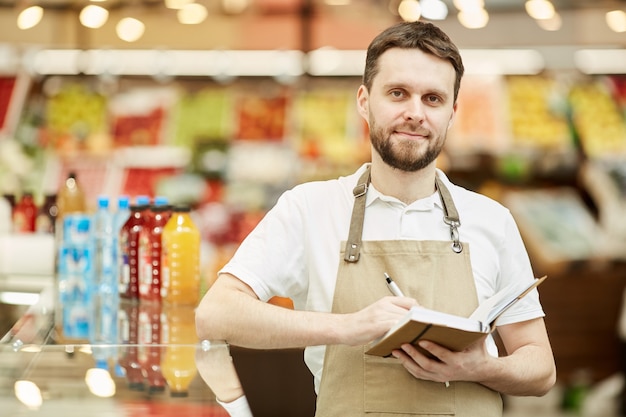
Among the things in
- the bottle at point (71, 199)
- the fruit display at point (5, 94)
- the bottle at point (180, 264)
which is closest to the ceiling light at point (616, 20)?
the fruit display at point (5, 94)

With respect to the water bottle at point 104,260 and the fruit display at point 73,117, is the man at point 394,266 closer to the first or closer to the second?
the water bottle at point 104,260

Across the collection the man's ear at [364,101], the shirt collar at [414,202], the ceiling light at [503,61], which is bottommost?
the shirt collar at [414,202]

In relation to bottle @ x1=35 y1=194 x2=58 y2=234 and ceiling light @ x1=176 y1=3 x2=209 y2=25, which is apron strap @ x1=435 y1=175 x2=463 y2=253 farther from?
ceiling light @ x1=176 y1=3 x2=209 y2=25

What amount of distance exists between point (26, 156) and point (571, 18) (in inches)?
153

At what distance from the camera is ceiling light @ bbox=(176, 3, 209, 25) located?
6789 millimetres

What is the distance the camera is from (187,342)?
244cm

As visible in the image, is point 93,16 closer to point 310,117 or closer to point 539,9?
point 310,117

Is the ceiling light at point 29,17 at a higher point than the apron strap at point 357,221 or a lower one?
higher

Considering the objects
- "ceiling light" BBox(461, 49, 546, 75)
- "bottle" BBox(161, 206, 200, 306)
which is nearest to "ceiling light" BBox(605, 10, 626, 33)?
"ceiling light" BBox(461, 49, 546, 75)

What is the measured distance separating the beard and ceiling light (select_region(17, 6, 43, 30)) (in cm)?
504

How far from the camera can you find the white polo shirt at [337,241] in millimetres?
2398

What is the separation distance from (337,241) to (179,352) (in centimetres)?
48

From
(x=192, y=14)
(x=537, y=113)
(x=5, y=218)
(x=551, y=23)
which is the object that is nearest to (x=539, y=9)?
(x=551, y=23)

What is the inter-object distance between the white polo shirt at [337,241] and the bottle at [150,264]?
2.73 ft
